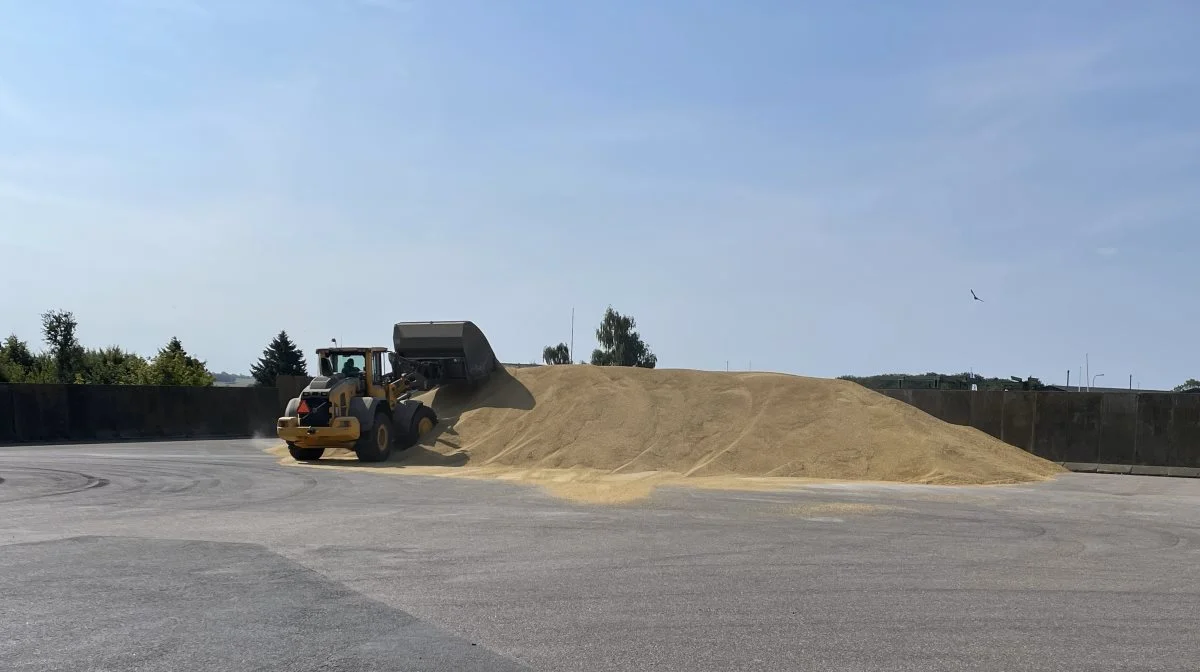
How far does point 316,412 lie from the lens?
22.5m

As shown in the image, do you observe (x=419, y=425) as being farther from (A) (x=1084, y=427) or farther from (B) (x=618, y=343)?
(B) (x=618, y=343)

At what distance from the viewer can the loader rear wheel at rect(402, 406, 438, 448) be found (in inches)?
968

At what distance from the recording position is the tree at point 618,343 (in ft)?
308

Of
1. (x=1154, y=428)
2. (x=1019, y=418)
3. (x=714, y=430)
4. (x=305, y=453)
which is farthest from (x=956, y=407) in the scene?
(x=305, y=453)

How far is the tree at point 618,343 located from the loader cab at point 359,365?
68753mm

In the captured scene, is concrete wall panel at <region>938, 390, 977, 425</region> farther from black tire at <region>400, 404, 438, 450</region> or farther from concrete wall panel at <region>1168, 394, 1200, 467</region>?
black tire at <region>400, 404, 438, 450</region>

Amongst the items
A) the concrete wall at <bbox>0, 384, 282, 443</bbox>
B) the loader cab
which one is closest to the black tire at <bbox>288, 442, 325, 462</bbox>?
the loader cab

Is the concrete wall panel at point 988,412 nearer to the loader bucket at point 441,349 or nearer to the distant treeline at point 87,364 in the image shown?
the loader bucket at point 441,349

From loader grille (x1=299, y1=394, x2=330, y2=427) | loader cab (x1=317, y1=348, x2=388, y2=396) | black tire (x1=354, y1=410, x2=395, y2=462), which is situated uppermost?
loader cab (x1=317, y1=348, x2=388, y2=396)

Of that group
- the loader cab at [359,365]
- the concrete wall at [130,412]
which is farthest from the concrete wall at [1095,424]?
the concrete wall at [130,412]

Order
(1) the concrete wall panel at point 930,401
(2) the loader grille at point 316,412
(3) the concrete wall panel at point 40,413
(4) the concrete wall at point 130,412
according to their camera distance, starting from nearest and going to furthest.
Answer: (2) the loader grille at point 316,412 < (1) the concrete wall panel at point 930,401 < (3) the concrete wall panel at point 40,413 < (4) the concrete wall at point 130,412

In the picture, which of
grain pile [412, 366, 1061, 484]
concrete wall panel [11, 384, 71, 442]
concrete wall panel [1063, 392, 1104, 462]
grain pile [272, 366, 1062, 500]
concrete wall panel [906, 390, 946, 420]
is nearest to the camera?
grain pile [272, 366, 1062, 500]

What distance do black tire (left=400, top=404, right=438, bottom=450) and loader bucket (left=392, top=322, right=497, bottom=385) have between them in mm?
1693

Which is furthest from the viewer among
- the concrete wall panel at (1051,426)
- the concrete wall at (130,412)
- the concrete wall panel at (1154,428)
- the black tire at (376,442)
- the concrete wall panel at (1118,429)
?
the concrete wall at (130,412)
